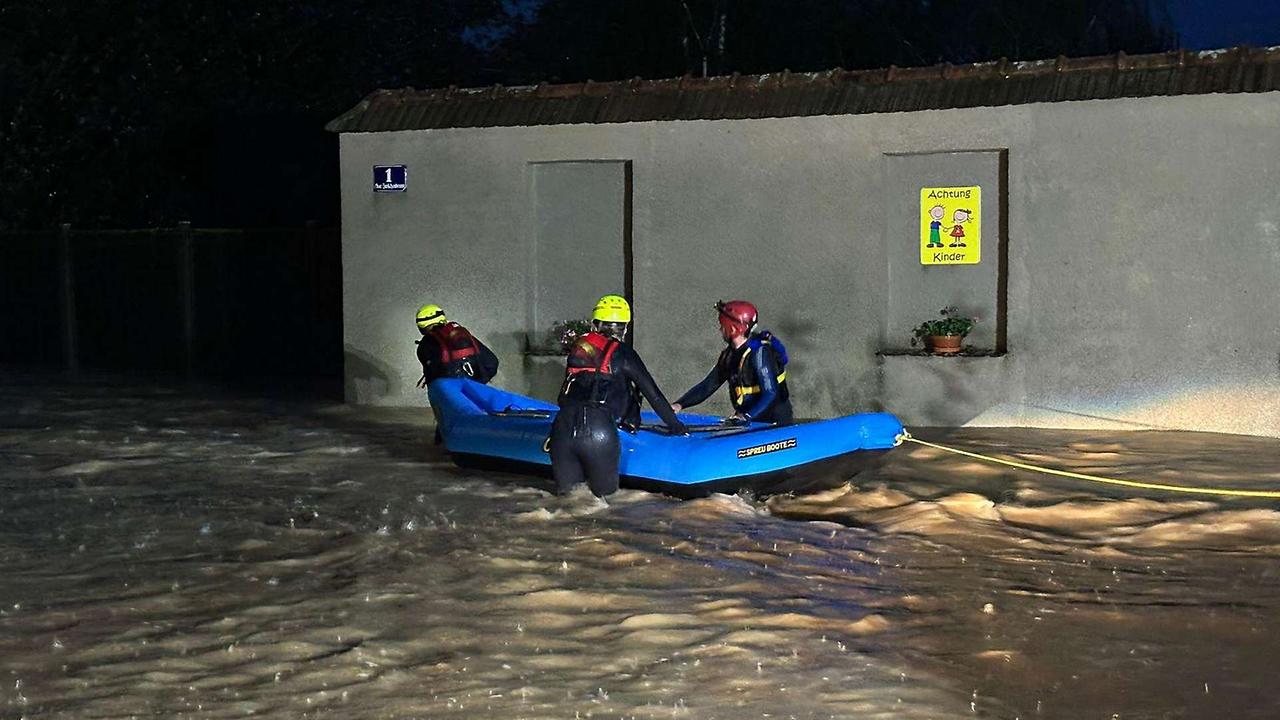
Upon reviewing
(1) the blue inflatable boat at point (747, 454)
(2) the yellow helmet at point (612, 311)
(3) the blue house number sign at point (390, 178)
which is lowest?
(1) the blue inflatable boat at point (747, 454)

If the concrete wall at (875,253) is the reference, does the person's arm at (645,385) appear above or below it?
below

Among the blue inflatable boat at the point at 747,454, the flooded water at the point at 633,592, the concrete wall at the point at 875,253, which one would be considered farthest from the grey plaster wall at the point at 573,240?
the blue inflatable boat at the point at 747,454

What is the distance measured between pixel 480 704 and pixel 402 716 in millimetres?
329

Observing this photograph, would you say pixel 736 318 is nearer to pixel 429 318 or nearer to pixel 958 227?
pixel 429 318

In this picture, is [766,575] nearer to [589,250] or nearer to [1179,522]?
[1179,522]

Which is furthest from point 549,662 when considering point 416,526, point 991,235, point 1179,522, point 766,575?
point 991,235

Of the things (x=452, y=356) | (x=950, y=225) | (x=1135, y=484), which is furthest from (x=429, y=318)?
(x=1135, y=484)

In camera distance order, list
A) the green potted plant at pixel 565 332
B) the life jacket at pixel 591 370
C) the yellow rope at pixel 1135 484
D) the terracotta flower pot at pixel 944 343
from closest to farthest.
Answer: the yellow rope at pixel 1135 484, the life jacket at pixel 591 370, the terracotta flower pot at pixel 944 343, the green potted plant at pixel 565 332

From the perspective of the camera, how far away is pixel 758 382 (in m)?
12.7

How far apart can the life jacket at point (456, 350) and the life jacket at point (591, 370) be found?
7.78 feet

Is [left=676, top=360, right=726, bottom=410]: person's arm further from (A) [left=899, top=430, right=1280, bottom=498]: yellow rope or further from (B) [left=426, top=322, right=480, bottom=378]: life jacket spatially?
(B) [left=426, top=322, right=480, bottom=378]: life jacket

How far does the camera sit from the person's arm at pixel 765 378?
12688 mm

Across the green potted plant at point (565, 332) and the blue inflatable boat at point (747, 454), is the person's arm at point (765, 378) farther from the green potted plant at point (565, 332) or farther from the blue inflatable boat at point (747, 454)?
the green potted plant at point (565, 332)

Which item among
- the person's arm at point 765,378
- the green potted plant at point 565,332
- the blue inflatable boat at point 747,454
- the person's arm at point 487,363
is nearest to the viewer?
the blue inflatable boat at point 747,454
